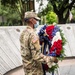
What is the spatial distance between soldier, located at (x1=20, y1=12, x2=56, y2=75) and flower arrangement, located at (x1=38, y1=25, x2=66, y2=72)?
5.1 inches

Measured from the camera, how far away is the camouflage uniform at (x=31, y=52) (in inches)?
165

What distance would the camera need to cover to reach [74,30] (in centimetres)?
1235

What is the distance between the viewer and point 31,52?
424cm

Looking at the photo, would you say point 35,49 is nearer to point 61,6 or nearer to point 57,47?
point 57,47

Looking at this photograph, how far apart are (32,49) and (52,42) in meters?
0.49

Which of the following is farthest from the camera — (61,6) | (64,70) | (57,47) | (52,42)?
(61,6)

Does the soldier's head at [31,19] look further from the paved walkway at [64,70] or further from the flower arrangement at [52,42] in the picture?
the paved walkway at [64,70]

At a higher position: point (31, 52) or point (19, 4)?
point (19, 4)

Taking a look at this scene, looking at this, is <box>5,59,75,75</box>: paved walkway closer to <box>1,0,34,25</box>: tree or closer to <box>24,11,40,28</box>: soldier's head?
<box>24,11,40,28</box>: soldier's head

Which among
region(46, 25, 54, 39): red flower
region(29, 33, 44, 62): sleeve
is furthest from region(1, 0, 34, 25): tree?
region(29, 33, 44, 62): sleeve

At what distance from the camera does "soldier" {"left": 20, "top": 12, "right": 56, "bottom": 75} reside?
4184 mm

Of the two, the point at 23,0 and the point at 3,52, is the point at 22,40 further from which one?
the point at 23,0

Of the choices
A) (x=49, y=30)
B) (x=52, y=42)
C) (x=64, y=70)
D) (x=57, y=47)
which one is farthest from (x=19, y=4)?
(x=57, y=47)

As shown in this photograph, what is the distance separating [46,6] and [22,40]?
28072 millimetres
